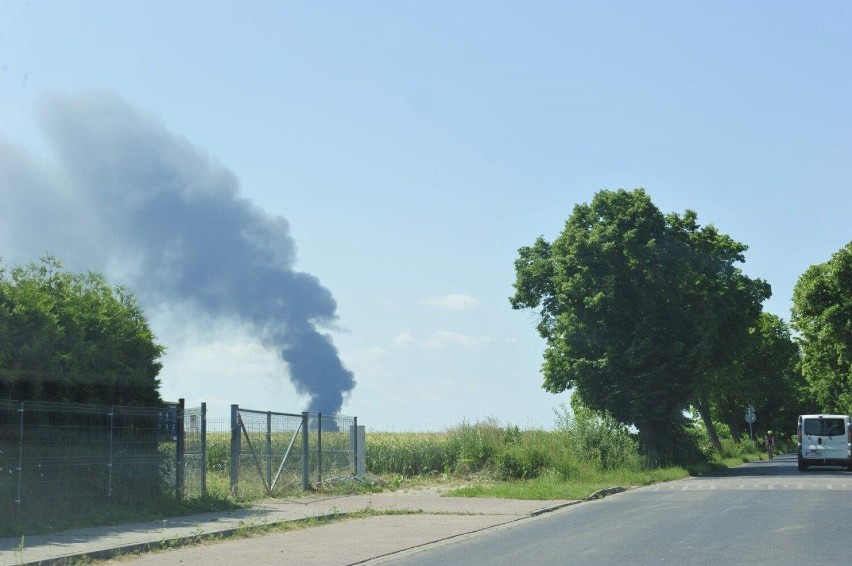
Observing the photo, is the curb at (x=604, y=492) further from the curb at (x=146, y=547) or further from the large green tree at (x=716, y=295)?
the large green tree at (x=716, y=295)

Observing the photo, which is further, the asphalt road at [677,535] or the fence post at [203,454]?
the fence post at [203,454]

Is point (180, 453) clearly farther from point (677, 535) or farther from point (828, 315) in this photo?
point (828, 315)

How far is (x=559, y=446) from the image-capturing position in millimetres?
38000

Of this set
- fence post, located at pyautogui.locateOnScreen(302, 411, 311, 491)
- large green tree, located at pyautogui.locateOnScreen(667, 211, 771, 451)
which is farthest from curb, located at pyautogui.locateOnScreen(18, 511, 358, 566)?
large green tree, located at pyautogui.locateOnScreen(667, 211, 771, 451)

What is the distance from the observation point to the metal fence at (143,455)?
1695cm

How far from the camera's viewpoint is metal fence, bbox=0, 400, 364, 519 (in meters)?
17.0

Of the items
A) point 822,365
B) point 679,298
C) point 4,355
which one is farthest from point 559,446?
point 822,365

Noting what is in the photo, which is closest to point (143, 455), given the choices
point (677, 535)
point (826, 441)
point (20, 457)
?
point (20, 457)

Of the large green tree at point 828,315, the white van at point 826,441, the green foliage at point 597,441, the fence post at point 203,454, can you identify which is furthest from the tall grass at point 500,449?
the large green tree at point 828,315

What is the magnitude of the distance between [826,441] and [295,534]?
97.8 ft

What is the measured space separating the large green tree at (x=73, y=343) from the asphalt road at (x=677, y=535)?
303 inches

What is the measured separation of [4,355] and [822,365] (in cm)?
5450

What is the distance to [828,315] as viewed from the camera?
190 feet

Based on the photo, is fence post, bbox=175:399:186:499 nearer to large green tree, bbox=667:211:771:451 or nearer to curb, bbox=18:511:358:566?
curb, bbox=18:511:358:566
